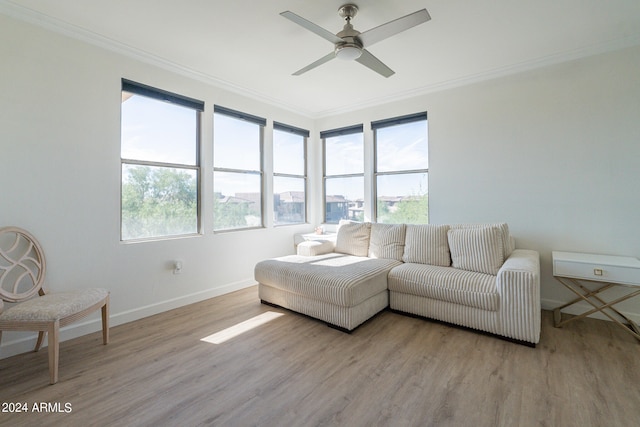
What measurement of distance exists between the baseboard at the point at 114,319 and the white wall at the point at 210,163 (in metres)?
0.01

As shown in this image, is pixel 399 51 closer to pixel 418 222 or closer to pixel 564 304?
pixel 418 222

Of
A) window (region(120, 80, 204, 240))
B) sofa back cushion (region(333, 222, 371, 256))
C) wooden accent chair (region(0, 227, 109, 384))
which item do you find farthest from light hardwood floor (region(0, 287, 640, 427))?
sofa back cushion (region(333, 222, 371, 256))

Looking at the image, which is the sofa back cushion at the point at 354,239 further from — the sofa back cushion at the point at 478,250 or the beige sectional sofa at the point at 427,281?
the sofa back cushion at the point at 478,250

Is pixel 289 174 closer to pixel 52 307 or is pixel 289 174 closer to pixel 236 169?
pixel 236 169

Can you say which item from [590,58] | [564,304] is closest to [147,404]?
[564,304]

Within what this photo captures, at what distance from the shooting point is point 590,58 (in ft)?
9.50

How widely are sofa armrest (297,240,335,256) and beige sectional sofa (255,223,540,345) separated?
0.17 metres

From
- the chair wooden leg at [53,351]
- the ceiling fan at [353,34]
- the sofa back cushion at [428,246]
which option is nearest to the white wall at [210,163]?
the sofa back cushion at [428,246]

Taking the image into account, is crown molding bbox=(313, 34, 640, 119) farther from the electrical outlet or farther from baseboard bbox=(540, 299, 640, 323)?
the electrical outlet

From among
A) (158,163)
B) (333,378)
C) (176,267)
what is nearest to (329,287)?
(333,378)

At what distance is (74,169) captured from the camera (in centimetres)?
255

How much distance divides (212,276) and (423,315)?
2497 mm

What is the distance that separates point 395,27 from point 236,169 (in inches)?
104

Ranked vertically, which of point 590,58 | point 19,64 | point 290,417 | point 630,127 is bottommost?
point 290,417
